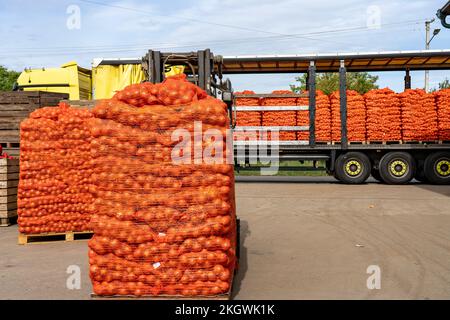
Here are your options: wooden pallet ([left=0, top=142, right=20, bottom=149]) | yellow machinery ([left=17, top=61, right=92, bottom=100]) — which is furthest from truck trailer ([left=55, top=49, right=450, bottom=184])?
wooden pallet ([left=0, top=142, right=20, bottom=149])

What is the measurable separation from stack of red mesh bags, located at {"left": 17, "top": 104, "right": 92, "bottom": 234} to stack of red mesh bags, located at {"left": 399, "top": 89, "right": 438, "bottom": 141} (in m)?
11.1

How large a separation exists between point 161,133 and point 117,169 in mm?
546

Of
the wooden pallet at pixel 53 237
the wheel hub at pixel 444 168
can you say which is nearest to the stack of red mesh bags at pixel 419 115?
the wheel hub at pixel 444 168

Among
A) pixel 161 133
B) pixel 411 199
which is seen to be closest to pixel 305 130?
pixel 411 199

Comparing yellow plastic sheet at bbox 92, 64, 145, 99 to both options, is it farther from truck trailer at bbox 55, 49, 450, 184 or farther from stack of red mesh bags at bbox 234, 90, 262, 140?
stack of red mesh bags at bbox 234, 90, 262, 140

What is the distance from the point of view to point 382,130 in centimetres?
1584

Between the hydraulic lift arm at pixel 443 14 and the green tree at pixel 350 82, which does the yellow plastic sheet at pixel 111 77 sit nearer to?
the hydraulic lift arm at pixel 443 14

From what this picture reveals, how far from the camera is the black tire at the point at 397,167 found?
15.9 meters

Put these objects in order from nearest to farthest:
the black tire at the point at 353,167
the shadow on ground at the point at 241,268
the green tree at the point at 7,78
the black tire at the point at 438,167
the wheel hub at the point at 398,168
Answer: the shadow on ground at the point at 241,268
the black tire at the point at 438,167
the wheel hub at the point at 398,168
the black tire at the point at 353,167
the green tree at the point at 7,78

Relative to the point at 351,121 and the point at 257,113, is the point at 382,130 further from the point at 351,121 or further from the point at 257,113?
the point at 257,113

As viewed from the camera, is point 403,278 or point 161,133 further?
point 403,278

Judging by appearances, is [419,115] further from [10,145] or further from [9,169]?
[9,169]

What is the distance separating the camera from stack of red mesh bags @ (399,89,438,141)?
15.6m

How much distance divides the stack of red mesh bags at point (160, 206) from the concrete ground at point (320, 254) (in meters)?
0.67
